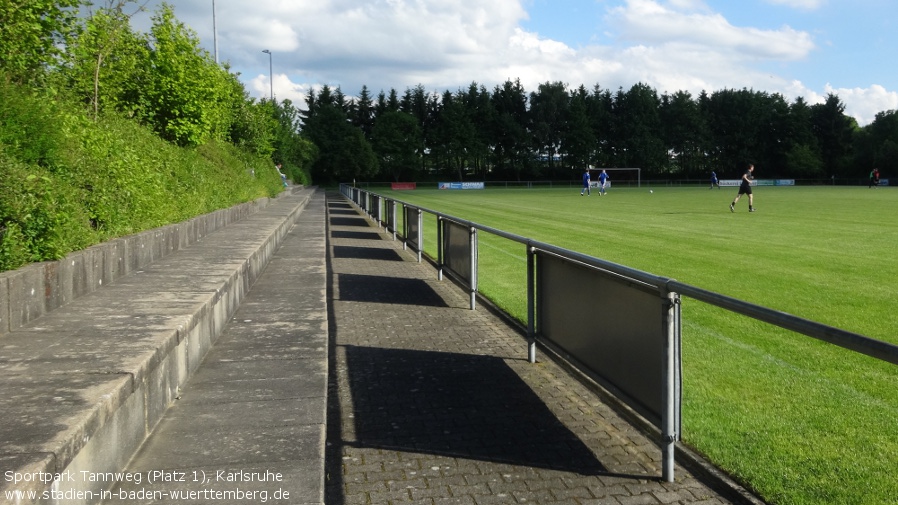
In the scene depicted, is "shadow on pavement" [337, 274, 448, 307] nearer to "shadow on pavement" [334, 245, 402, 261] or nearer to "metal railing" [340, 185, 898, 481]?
"shadow on pavement" [334, 245, 402, 261]

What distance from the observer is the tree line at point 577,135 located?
340 ft

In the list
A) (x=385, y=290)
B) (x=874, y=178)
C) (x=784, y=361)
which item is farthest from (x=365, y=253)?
(x=874, y=178)

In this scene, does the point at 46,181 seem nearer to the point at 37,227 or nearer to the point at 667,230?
the point at 37,227

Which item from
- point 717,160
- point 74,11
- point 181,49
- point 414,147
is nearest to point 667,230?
point 181,49

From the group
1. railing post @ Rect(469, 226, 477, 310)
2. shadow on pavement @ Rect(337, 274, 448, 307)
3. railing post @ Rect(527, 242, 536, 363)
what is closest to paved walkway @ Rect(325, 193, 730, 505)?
railing post @ Rect(527, 242, 536, 363)

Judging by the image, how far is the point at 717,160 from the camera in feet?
366

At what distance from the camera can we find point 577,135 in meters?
110

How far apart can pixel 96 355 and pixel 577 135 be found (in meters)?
109

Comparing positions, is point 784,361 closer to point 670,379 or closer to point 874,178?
point 670,379

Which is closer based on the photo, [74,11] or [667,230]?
[74,11]

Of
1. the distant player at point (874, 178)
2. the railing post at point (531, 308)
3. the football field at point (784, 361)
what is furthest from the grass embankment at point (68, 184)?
the distant player at point (874, 178)

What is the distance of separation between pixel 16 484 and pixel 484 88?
117 meters

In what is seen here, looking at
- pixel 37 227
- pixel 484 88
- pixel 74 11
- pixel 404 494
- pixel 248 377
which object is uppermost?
pixel 484 88

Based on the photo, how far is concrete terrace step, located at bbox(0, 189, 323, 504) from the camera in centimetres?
281
